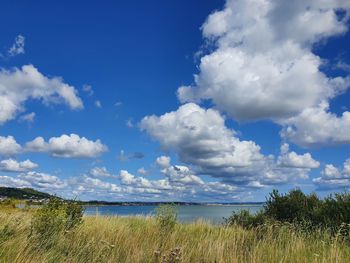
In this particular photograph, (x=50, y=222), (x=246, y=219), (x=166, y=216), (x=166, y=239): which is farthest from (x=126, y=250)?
(x=246, y=219)

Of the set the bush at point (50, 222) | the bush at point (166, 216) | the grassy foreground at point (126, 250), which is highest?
the bush at point (166, 216)

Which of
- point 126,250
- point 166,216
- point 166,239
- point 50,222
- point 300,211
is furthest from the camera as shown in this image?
point 300,211

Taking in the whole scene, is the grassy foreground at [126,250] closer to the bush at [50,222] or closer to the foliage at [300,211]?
the bush at [50,222]

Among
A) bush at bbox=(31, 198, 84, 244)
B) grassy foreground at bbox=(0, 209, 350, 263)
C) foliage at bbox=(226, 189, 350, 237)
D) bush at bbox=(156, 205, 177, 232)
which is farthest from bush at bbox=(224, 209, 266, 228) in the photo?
bush at bbox=(31, 198, 84, 244)

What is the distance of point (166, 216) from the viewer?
54.6 ft

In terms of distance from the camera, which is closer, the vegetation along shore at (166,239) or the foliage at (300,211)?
the vegetation along shore at (166,239)

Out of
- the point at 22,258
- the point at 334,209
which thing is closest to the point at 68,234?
the point at 22,258

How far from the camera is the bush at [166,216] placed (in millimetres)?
16206

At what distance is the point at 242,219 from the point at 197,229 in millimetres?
3784

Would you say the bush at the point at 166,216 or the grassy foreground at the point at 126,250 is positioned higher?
the bush at the point at 166,216

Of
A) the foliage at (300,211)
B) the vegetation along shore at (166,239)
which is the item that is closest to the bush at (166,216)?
the vegetation along shore at (166,239)

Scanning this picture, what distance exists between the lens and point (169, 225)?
16141mm

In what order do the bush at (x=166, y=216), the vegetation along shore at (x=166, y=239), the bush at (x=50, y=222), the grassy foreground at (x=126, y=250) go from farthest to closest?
1. the bush at (x=166, y=216)
2. the bush at (x=50, y=222)
3. the vegetation along shore at (x=166, y=239)
4. the grassy foreground at (x=126, y=250)

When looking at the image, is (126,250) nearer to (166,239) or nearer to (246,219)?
(166,239)
